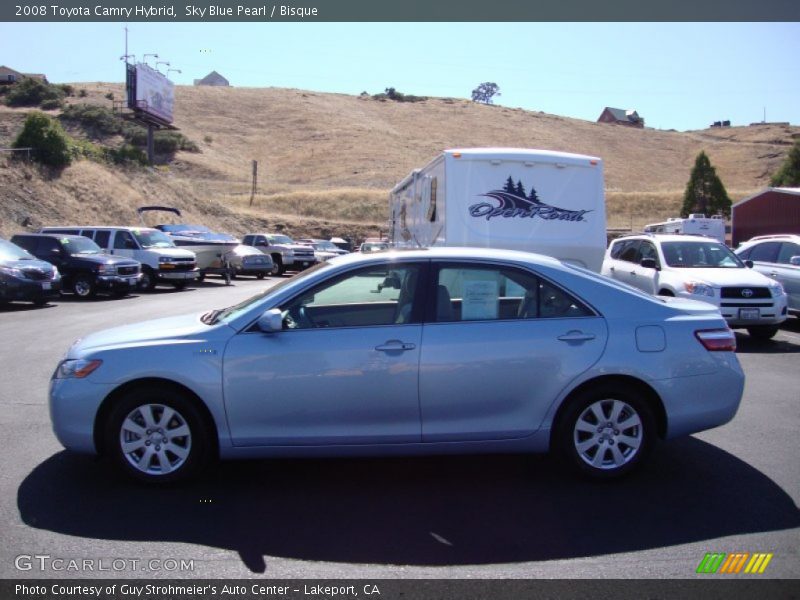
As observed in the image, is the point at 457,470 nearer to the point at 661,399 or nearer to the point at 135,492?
the point at 661,399

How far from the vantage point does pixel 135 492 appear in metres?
4.95

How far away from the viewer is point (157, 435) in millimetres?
4980

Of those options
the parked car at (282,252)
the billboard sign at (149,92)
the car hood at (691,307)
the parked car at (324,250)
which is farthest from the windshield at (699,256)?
the billboard sign at (149,92)

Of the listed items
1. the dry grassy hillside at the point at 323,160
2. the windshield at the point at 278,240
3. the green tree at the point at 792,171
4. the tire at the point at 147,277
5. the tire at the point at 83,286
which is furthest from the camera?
the green tree at the point at 792,171

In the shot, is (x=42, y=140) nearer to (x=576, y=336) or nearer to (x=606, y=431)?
(x=576, y=336)

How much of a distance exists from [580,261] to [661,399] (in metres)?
6.23

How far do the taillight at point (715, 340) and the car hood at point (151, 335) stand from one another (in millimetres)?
3380

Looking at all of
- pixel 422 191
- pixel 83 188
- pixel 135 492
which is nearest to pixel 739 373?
pixel 135 492

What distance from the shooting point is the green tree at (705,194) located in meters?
53.2

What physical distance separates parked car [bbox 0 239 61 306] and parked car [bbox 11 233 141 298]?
70.0 inches

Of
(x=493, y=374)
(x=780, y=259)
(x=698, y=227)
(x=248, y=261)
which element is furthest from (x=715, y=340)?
(x=698, y=227)

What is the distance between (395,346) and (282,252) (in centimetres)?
2621

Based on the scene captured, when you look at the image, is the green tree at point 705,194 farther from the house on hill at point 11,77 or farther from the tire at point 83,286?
the house on hill at point 11,77

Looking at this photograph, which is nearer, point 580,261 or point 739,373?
point 739,373
